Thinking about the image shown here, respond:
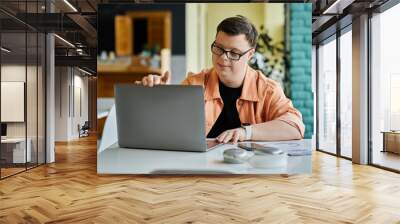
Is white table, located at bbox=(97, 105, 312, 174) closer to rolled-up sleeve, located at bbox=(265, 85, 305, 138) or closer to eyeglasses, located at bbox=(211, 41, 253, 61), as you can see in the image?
rolled-up sleeve, located at bbox=(265, 85, 305, 138)

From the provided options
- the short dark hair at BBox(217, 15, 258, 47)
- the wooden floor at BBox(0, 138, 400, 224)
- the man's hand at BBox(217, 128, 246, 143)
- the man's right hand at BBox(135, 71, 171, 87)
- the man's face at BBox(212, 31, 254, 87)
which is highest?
the short dark hair at BBox(217, 15, 258, 47)

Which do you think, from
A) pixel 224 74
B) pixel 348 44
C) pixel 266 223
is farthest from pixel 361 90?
pixel 266 223

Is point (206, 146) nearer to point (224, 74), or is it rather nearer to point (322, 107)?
point (224, 74)

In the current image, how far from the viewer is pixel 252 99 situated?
5070 mm

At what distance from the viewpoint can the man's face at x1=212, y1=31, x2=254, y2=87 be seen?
5.03 m

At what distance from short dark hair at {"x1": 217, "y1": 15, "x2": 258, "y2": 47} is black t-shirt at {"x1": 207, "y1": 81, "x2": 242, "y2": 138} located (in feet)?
2.09

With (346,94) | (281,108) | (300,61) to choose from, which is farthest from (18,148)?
(346,94)

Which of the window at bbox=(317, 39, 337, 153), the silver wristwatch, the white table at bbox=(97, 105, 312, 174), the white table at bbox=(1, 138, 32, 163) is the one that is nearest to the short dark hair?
the silver wristwatch

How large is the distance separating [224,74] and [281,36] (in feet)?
2.83

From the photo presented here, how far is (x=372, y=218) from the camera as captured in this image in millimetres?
3338

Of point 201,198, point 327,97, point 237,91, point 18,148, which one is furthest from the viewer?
point 327,97

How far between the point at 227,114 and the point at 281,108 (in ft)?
2.23

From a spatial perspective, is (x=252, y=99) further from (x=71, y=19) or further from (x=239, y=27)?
(x=71, y=19)

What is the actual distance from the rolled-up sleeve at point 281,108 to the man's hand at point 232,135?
1.31 ft
